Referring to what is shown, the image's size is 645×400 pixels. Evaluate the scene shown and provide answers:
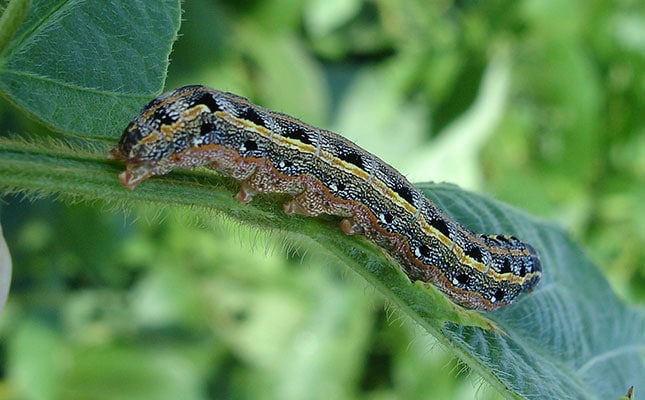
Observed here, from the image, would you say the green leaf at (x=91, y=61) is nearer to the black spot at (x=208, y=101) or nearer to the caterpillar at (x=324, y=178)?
the caterpillar at (x=324, y=178)

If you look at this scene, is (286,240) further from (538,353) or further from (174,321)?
(174,321)

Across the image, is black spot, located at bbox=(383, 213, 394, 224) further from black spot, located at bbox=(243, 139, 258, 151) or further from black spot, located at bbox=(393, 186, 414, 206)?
black spot, located at bbox=(243, 139, 258, 151)

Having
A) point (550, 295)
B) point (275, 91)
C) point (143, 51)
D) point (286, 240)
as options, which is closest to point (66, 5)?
point (143, 51)

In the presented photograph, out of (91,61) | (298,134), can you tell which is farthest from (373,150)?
(91,61)

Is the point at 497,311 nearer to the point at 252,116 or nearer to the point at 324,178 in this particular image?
the point at 324,178

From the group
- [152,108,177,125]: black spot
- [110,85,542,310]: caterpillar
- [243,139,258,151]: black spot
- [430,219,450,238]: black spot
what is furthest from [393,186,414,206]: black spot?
[152,108,177,125]: black spot

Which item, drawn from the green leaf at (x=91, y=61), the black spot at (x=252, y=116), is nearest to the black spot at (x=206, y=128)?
the black spot at (x=252, y=116)
